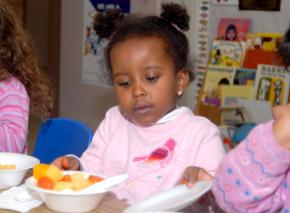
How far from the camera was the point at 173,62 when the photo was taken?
137 cm

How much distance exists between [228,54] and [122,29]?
3.87 ft

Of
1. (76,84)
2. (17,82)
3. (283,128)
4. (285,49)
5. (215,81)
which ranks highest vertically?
(285,49)

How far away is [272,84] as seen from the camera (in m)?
2.32

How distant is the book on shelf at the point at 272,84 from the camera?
2.27 meters

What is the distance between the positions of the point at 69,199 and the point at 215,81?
164 centimetres

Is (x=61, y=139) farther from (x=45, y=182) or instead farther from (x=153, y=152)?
(x=45, y=182)

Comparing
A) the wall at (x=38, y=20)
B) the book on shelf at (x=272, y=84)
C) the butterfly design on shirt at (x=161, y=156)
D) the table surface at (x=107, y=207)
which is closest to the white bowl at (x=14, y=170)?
the table surface at (x=107, y=207)

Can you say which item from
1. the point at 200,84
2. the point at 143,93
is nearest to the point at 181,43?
the point at 143,93

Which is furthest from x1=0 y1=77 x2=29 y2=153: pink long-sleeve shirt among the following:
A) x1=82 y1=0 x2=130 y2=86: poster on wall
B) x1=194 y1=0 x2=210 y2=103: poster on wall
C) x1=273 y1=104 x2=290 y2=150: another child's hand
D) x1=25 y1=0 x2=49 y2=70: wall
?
x1=25 y1=0 x2=49 y2=70: wall

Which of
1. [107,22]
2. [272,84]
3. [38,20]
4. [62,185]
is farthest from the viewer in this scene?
[38,20]

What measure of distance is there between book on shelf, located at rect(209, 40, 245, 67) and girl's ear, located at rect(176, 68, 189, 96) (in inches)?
43.5

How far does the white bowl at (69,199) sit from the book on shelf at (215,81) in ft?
5.16

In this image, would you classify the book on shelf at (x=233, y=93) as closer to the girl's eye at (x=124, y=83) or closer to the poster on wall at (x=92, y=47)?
the poster on wall at (x=92, y=47)

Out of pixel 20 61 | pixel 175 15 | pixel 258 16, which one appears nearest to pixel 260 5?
pixel 258 16
